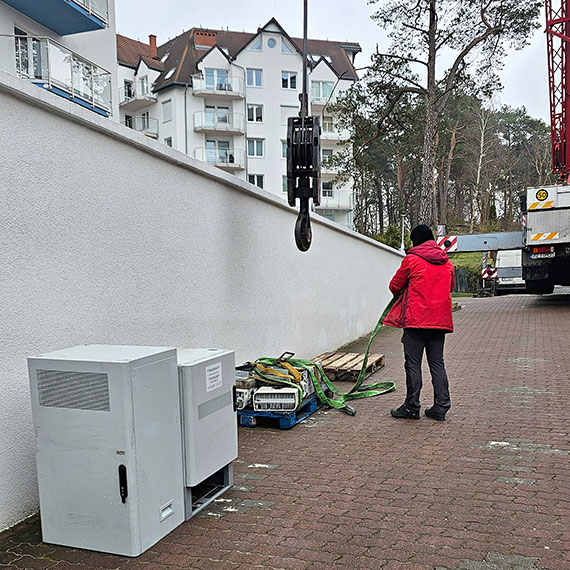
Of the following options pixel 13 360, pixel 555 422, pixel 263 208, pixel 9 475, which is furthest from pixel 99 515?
pixel 263 208

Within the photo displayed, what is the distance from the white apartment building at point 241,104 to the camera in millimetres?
48781

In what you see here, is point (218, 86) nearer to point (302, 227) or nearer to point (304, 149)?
point (302, 227)

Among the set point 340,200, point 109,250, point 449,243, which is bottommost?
point 109,250

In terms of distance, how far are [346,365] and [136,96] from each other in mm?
46875

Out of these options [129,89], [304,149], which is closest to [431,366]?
[304,149]

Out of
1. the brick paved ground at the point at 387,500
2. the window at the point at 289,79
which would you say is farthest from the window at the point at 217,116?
the brick paved ground at the point at 387,500

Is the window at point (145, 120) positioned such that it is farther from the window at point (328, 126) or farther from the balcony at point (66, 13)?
the balcony at point (66, 13)

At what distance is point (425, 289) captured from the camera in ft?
19.5

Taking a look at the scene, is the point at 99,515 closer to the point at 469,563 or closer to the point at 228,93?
the point at 469,563

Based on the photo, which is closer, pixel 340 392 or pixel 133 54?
pixel 340 392

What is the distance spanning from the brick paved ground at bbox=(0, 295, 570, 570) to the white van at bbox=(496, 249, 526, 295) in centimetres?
1984

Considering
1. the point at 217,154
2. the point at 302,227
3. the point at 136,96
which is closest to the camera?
the point at 302,227

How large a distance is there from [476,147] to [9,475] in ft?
174

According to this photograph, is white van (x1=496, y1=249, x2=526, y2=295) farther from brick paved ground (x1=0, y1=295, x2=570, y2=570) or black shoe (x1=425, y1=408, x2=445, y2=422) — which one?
black shoe (x1=425, y1=408, x2=445, y2=422)
